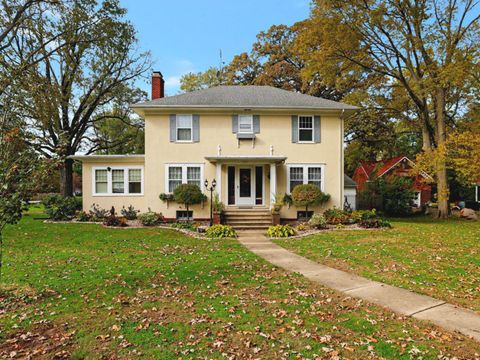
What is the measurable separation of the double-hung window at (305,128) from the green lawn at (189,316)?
31.2 ft

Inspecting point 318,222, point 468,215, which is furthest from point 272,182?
point 468,215

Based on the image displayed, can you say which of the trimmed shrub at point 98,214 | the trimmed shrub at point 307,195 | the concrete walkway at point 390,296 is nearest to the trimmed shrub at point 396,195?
the trimmed shrub at point 307,195

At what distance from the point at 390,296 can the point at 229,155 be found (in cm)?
1126

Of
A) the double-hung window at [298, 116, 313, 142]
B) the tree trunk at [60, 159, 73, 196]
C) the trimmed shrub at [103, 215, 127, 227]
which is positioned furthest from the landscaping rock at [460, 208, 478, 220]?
the tree trunk at [60, 159, 73, 196]

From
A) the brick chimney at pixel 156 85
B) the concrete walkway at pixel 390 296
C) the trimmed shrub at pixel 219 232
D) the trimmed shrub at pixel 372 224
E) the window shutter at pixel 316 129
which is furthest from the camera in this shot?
the brick chimney at pixel 156 85

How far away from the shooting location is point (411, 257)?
8320 mm

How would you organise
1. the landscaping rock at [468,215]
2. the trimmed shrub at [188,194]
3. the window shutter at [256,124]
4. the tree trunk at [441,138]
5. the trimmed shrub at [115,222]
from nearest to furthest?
1. the trimmed shrub at [115,222]
2. the trimmed shrub at [188,194]
3. the window shutter at [256,124]
4. the tree trunk at [441,138]
5. the landscaping rock at [468,215]

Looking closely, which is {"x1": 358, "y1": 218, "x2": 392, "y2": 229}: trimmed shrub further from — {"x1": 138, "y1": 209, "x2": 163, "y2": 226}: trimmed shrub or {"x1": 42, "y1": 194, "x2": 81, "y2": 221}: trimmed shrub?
{"x1": 42, "y1": 194, "x2": 81, "y2": 221}: trimmed shrub

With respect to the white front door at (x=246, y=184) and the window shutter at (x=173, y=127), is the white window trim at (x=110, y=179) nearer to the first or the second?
the window shutter at (x=173, y=127)

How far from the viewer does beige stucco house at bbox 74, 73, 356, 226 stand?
15664mm

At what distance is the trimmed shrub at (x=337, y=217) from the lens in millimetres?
14416

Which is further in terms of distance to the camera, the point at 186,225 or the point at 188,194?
the point at 188,194

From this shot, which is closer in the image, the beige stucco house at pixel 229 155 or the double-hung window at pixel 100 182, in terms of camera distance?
the beige stucco house at pixel 229 155

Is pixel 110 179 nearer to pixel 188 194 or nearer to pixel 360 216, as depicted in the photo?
pixel 188 194
